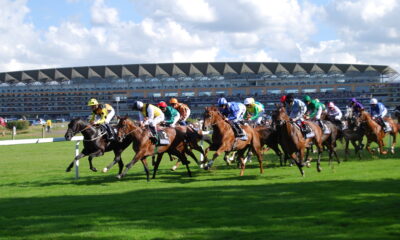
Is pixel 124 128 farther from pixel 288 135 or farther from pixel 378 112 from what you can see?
pixel 378 112

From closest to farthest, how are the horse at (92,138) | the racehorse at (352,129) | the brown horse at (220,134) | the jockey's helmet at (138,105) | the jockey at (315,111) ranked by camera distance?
the brown horse at (220,134)
the jockey's helmet at (138,105)
the horse at (92,138)
the jockey at (315,111)
the racehorse at (352,129)

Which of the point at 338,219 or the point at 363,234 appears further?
the point at 338,219

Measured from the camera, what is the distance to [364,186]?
9719 mm

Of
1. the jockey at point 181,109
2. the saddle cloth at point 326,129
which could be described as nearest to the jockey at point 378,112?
the saddle cloth at point 326,129

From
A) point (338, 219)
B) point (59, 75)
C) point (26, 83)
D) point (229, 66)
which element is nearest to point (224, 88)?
point (229, 66)

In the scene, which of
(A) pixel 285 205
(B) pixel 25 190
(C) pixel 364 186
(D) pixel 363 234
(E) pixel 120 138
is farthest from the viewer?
(E) pixel 120 138

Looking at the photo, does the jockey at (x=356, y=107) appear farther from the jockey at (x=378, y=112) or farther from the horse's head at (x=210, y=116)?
the horse's head at (x=210, y=116)

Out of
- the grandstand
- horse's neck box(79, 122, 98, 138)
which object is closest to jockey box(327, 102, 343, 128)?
horse's neck box(79, 122, 98, 138)

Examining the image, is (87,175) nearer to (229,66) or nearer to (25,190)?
(25,190)

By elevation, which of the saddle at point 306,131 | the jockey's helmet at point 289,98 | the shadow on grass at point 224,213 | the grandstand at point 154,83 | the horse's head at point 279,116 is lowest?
the shadow on grass at point 224,213

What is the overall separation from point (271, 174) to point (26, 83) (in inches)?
4485

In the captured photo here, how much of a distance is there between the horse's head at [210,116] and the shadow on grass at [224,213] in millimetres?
2519

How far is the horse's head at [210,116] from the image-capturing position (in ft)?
41.5

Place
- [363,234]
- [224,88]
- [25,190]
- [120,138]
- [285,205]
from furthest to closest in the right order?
[224,88] → [120,138] → [25,190] → [285,205] → [363,234]
